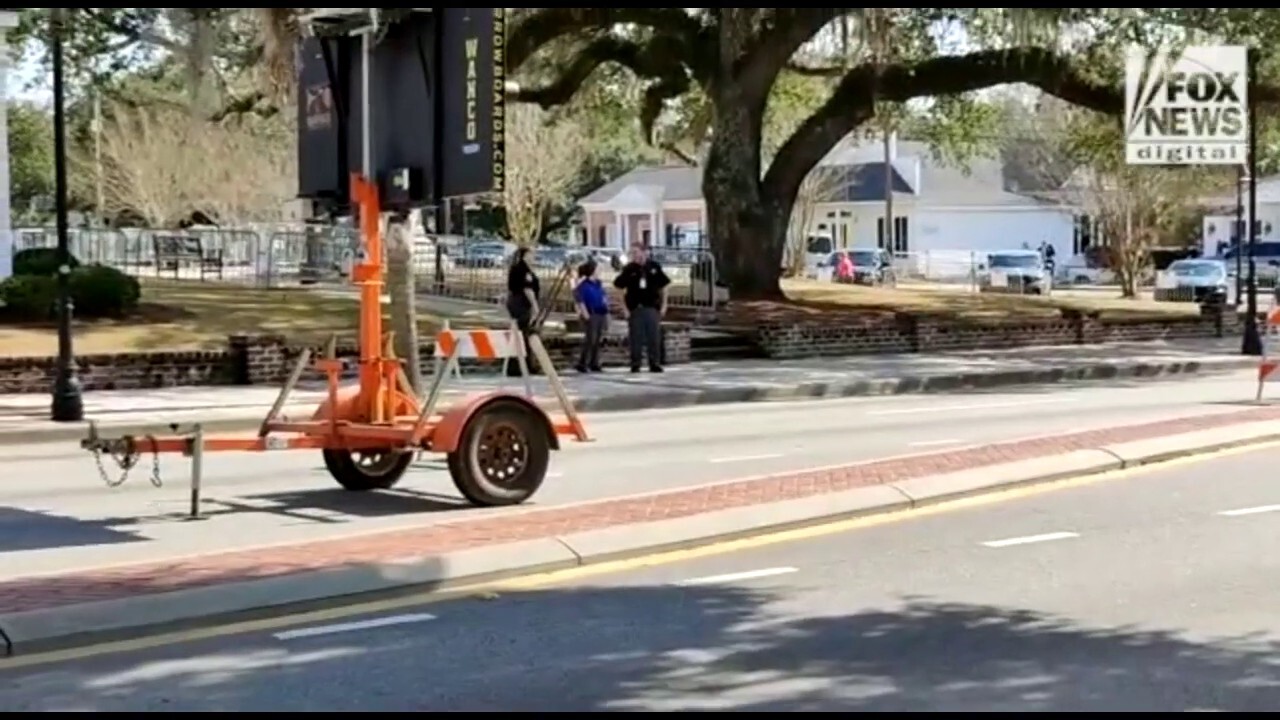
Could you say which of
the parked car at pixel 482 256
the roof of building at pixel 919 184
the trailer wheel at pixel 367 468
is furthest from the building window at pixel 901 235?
the trailer wheel at pixel 367 468

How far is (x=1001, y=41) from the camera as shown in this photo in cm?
3127

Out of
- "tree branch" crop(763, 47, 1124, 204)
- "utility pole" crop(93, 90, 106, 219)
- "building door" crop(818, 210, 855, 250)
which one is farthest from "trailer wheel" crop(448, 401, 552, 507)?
"building door" crop(818, 210, 855, 250)

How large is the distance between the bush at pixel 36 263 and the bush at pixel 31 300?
1195mm

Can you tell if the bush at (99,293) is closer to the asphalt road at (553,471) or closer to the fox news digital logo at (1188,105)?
the asphalt road at (553,471)

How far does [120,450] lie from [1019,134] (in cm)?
6025

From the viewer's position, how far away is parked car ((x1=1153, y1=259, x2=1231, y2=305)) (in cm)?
Result: 5009

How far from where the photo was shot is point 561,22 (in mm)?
31031

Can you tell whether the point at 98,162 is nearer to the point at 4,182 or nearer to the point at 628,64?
the point at 4,182

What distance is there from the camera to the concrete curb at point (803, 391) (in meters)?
18.0

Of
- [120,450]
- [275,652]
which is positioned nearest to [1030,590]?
[275,652]

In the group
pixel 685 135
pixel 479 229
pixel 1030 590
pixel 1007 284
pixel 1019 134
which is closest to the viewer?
pixel 1030 590

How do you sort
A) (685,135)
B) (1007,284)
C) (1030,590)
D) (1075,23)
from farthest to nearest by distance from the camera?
(1007,284), (685,135), (1075,23), (1030,590)

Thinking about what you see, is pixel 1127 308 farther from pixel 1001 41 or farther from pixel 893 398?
pixel 893 398

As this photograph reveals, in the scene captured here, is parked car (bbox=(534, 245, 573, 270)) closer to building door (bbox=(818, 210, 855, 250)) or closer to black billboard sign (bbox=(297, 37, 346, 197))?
building door (bbox=(818, 210, 855, 250))
